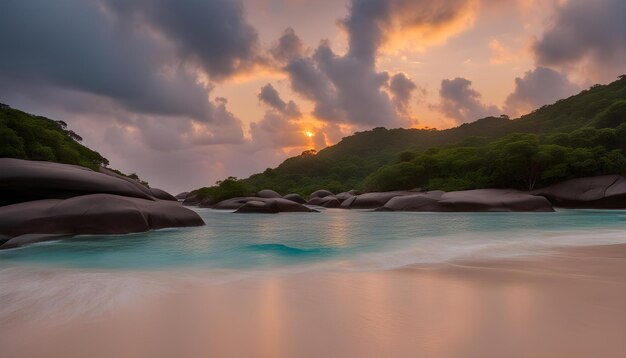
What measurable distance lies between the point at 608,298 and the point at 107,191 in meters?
12.5

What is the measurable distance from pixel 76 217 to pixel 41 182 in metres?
2.23

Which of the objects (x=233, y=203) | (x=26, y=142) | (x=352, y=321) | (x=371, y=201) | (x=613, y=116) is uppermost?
(x=613, y=116)

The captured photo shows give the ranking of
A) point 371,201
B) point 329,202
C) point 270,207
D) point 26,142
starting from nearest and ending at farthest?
point 26,142
point 270,207
point 371,201
point 329,202

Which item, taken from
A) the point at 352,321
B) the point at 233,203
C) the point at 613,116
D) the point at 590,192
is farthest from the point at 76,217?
the point at 613,116

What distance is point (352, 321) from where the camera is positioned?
2.46 metres

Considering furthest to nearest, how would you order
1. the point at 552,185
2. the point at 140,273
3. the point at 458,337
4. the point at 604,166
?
the point at 552,185 < the point at 604,166 < the point at 140,273 < the point at 458,337

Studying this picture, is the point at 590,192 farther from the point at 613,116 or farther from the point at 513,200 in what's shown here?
the point at 613,116

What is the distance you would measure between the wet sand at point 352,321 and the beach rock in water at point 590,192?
27.0 metres

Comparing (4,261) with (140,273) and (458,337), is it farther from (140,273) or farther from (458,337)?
(458,337)

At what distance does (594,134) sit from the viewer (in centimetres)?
3294

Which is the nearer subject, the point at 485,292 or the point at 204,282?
the point at 485,292

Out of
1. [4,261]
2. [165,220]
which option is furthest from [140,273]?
[165,220]

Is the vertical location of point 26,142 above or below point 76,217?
above

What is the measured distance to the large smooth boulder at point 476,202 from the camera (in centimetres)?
2286
